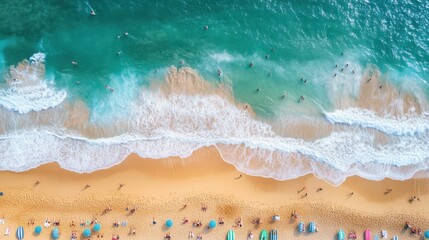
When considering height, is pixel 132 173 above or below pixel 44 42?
below

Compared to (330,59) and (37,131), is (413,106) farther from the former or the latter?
(37,131)

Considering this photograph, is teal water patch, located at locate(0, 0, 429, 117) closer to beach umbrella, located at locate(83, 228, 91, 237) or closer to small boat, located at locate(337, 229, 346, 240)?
beach umbrella, located at locate(83, 228, 91, 237)

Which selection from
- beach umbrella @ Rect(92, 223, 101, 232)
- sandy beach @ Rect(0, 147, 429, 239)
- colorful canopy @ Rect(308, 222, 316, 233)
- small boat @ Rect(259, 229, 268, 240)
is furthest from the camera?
colorful canopy @ Rect(308, 222, 316, 233)

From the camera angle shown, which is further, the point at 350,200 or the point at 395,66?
the point at 395,66

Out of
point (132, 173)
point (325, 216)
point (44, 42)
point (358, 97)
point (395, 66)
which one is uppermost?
point (44, 42)

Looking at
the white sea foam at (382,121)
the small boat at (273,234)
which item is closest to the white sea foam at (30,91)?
the small boat at (273,234)

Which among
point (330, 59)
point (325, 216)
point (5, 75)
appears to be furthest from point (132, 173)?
point (330, 59)

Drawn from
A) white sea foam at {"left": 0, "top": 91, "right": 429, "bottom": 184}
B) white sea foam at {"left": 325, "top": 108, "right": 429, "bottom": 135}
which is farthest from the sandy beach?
white sea foam at {"left": 325, "top": 108, "right": 429, "bottom": 135}
